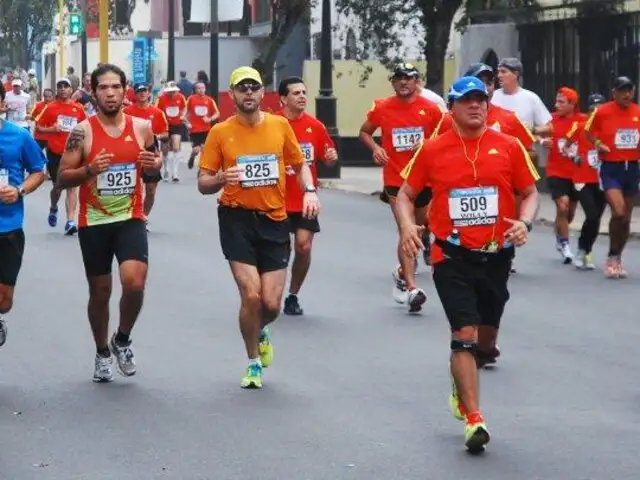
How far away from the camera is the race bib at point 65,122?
75.6 ft

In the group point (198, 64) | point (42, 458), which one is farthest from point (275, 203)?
point (198, 64)

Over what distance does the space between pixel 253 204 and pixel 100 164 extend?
100 cm

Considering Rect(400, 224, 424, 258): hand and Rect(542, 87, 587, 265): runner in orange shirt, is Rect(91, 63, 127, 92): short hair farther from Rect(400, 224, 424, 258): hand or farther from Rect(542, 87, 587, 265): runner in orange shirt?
Rect(542, 87, 587, 265): runner in orange shirt

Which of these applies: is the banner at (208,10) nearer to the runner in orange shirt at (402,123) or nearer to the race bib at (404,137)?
the runner in orange shirt at (402,123)

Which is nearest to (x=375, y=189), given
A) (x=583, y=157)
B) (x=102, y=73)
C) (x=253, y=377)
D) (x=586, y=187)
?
(x=586, y=187)

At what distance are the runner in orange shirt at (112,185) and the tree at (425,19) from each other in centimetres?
2025

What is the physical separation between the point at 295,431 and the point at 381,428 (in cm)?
43

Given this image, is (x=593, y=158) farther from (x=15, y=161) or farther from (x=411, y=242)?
(x=411, y=242)

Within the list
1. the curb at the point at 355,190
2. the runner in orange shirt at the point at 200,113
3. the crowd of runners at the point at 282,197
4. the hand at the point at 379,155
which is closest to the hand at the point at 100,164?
the crowd of runners at the point at 282,197

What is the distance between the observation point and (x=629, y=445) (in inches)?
338

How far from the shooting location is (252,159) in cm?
1050

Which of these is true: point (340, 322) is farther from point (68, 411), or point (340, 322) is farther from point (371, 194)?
point (371, 194)

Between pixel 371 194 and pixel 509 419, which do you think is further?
pixel 371 194

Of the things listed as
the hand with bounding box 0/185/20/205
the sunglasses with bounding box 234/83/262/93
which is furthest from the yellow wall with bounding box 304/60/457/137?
the hand with bounding box 0/185/20/205
